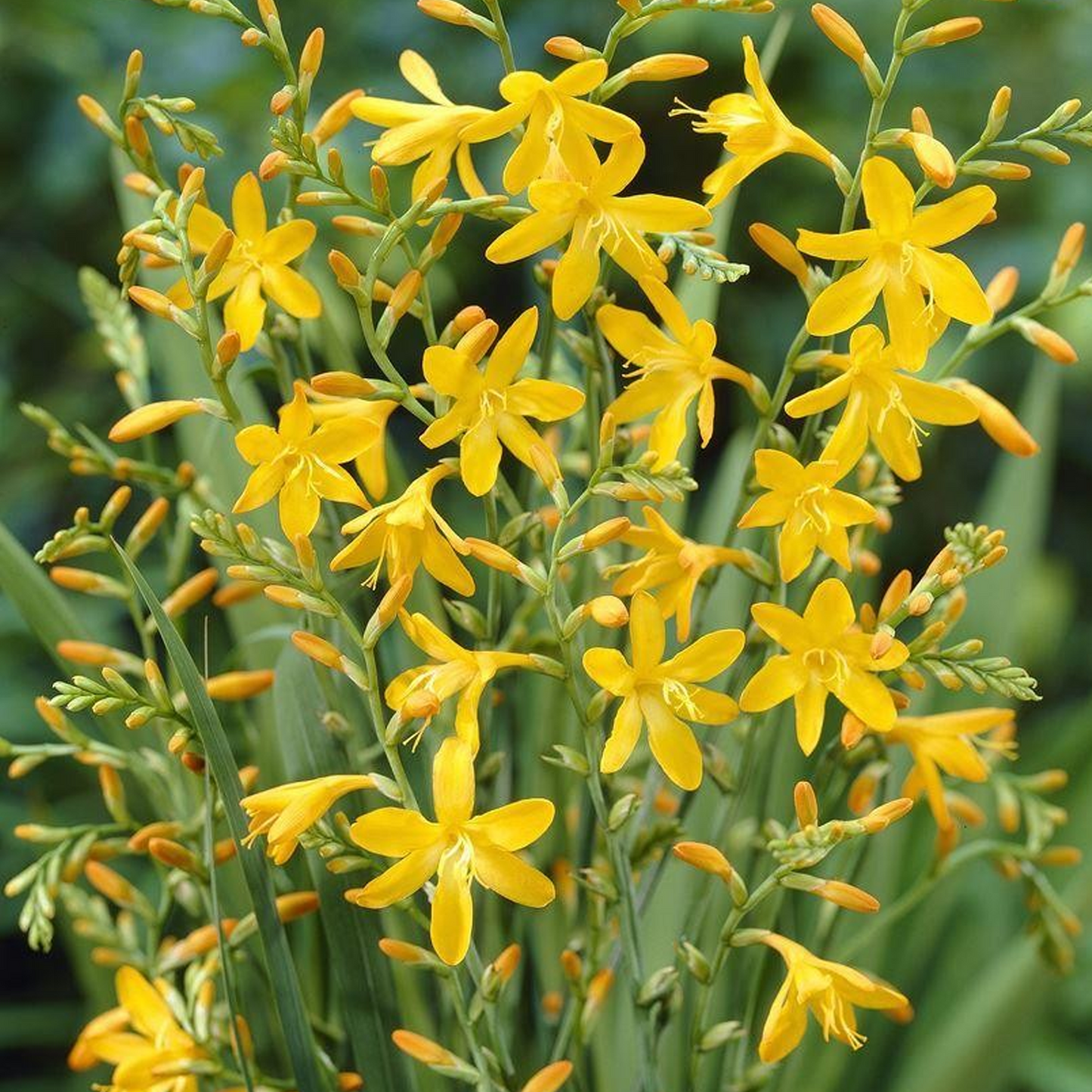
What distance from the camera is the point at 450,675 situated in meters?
0.41

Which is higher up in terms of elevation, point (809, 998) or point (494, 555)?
point (494, 555)

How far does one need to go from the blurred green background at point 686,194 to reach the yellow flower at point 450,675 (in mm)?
402

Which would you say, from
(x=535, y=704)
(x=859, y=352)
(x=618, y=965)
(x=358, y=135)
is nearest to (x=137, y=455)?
(x=358, y=135)

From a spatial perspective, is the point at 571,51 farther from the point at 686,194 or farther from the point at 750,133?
the point at 686,194

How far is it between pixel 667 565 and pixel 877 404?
8 centimetres

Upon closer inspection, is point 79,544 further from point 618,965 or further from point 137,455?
point 137,455

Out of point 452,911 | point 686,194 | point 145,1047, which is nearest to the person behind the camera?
point 452,911

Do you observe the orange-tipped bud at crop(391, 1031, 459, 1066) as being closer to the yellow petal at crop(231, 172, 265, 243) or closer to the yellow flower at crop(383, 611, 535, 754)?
the yellow flower at crop(383, 611, 535, 754)

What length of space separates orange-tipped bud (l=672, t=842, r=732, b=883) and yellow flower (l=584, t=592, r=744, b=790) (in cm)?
2

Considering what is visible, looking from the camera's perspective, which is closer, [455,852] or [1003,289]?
[455,852]

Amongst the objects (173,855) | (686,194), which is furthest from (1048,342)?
(686,194)

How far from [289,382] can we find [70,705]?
0.48 ft

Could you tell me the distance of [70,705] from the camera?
427mm

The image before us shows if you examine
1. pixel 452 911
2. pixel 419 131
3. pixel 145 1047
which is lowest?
pixel 145 1047
